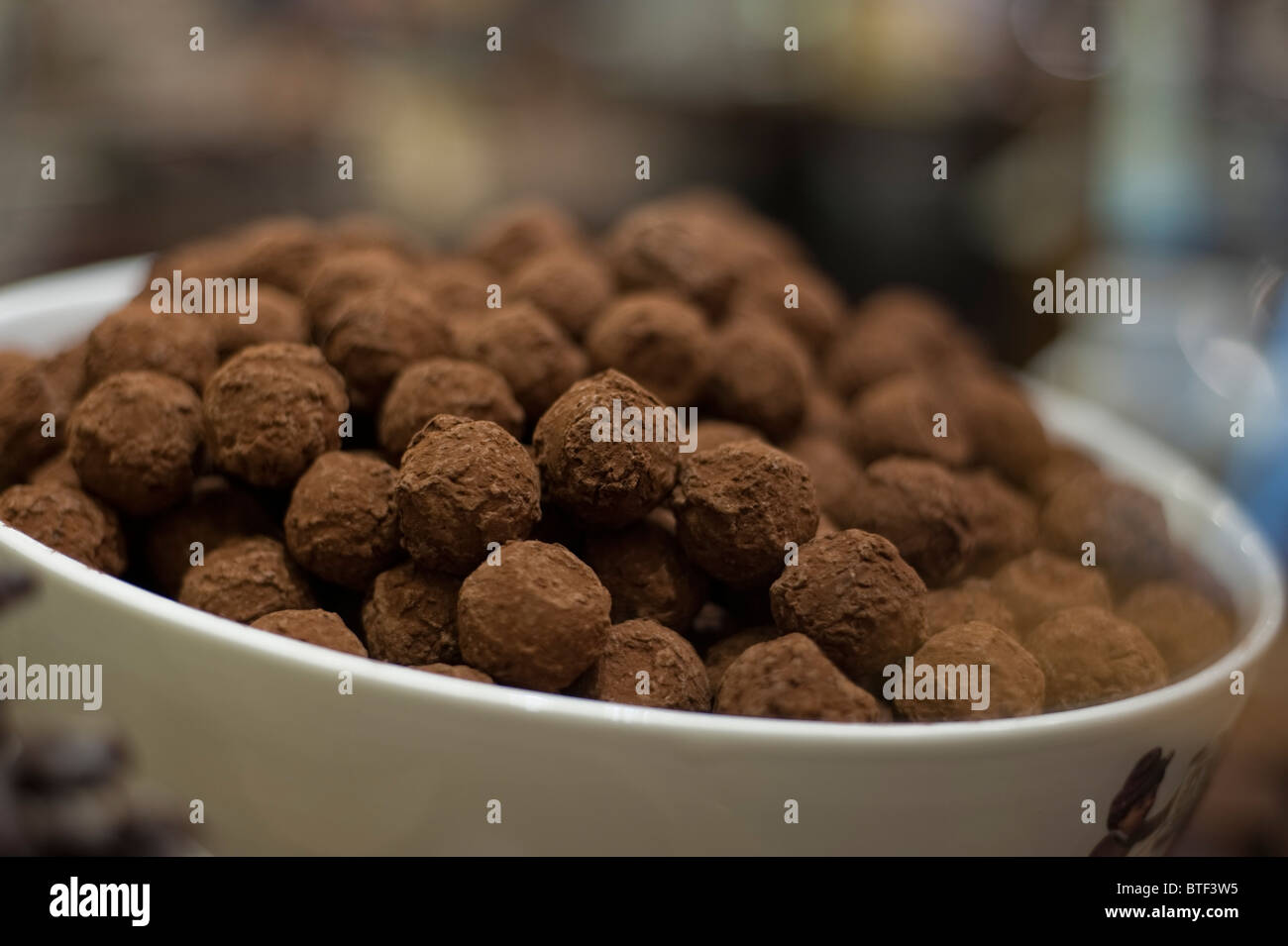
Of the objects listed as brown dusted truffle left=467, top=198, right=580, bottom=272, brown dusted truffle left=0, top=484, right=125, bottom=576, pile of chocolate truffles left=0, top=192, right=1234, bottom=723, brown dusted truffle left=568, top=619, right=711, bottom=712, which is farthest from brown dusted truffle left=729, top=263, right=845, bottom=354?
brown dusted truffle left=0, top=484, right=125, bottom=576

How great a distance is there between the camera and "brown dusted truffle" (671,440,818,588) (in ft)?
2.05

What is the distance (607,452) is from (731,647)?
0.13 metres

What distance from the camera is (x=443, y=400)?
0.68 meters

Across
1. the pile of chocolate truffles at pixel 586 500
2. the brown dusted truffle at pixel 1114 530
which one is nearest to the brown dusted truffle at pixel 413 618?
the pile of chocolate truffles at pixel 586 500

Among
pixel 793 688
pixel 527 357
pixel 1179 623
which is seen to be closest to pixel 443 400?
pixel 527 357

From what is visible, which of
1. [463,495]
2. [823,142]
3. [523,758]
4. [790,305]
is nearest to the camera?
[523,758]

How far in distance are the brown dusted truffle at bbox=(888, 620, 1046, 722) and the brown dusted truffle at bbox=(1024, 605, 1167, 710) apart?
0.02 m

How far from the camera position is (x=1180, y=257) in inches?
58.0

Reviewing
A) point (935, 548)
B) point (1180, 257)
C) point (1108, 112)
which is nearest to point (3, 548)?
point (935, 548)

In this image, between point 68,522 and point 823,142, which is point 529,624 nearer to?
point 68,522

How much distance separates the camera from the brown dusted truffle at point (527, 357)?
729 millimetres

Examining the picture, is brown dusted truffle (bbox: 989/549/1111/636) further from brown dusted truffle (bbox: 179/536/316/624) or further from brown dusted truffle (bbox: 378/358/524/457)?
brown dusted truffle (bbox: 179/536/316/624)

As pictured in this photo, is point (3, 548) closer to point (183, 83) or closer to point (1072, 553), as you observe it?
point (1072, 553)
